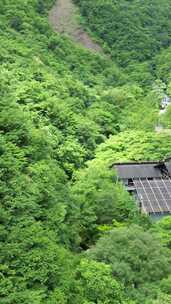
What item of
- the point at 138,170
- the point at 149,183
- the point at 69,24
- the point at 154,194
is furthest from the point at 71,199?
the point at 69,24

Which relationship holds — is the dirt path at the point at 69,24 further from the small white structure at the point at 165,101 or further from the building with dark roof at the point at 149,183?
the building with dark roof at the point at 149,183

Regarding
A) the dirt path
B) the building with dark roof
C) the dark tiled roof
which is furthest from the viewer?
the dirt path

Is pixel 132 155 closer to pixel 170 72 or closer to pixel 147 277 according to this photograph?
pixel 147 277

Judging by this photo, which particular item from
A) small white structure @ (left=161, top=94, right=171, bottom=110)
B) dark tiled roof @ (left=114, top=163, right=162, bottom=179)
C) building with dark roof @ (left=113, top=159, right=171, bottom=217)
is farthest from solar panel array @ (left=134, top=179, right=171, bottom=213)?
small white structure @ (left=161, top=94, right=171, bottom=110)

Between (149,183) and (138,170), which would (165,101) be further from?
(149,183)

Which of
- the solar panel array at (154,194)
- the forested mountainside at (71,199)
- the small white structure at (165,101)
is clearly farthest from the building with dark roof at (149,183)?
the small white structure at (165,101)

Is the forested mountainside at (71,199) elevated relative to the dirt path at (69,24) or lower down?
lower down

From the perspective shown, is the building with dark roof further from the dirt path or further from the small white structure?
the dirt path

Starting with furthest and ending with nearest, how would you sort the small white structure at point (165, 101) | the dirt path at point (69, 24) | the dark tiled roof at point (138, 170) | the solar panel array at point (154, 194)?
the dirt path at point (69, 24) < the small white structure at point (165, 101) < the dark tiled roof at point (138, 170) < the solar panel array at point (154, 194)
